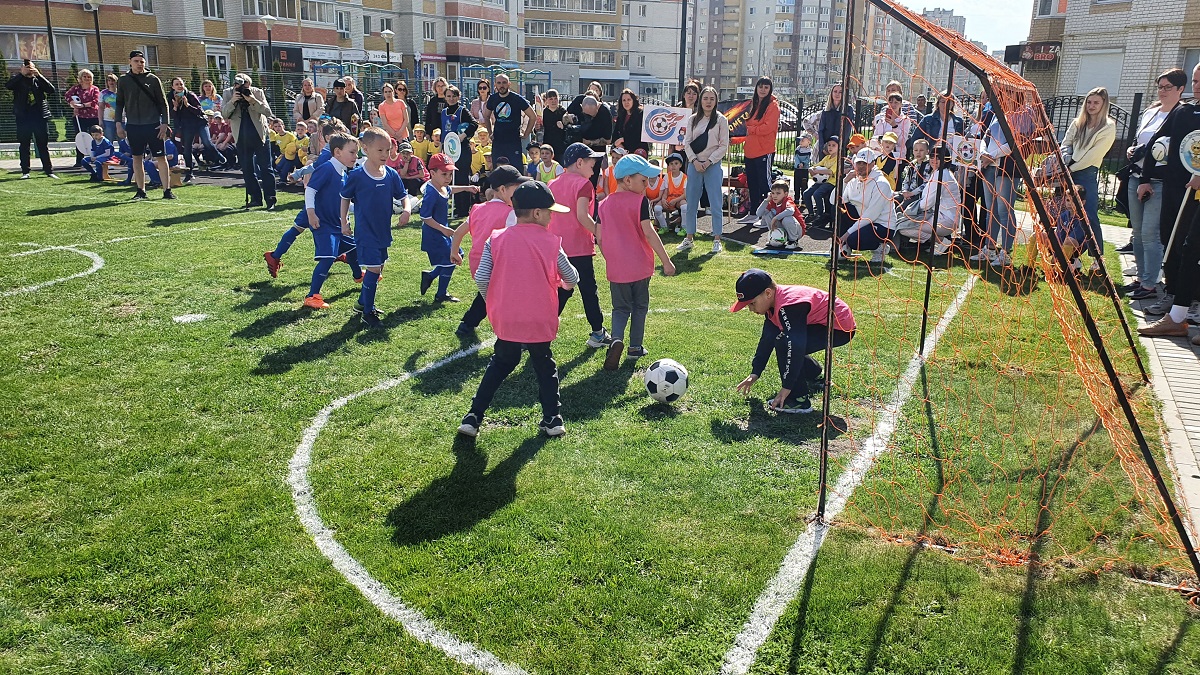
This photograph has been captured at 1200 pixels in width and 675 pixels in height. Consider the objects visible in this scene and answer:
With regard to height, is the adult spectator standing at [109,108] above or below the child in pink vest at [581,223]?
above

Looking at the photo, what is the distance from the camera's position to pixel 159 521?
4230 mm

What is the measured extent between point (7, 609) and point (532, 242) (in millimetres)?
3215

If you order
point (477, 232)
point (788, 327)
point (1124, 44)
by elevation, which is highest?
point (1124, 44)

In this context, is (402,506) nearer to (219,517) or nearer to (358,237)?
(219,517)

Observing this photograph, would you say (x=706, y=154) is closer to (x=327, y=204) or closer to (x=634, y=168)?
(x=634, y=168)

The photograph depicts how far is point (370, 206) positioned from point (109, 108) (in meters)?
17.1

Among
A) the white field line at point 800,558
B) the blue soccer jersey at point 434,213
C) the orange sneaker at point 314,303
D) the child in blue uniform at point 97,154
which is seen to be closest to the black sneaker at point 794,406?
the white field line at point 800,558

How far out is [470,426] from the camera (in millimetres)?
5320

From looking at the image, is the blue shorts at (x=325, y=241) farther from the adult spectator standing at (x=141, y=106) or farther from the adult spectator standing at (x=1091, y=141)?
the adult spectator standing at (x=1091, y=141)

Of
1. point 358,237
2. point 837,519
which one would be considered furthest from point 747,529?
point 358,237

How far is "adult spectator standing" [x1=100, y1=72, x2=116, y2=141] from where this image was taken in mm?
20625

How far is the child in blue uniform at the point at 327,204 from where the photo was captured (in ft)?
27.3

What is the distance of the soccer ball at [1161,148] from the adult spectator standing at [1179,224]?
0.04 m

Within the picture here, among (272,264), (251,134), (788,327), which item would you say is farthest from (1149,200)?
(251,134)
